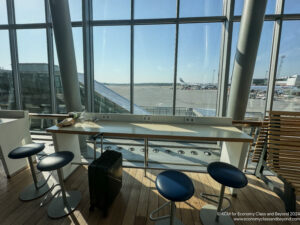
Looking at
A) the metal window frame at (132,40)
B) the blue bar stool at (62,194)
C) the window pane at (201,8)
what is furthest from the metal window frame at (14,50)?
the window pane at (201,8)

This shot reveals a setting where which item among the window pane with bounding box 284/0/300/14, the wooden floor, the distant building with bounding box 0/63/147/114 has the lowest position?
the wooden floor

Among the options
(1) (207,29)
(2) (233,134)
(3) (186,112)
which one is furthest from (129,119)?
Result: (1) (207,29)

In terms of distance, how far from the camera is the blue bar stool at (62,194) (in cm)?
147

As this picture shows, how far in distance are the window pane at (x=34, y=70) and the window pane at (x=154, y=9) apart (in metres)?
2.42

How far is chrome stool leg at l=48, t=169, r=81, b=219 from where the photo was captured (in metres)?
1.62

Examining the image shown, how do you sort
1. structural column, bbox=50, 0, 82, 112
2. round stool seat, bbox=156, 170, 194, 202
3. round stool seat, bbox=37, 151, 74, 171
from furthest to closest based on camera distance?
structural column, bbox=50, 0, 82, 112
round stool seat, bbox=37, 151, 74, 171
round stool seat, bbox=156, 170, 194, 202

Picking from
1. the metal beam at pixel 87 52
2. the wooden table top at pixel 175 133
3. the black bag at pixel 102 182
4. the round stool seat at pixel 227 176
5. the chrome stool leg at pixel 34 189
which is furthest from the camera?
→ the metal beam at pixel 87 52

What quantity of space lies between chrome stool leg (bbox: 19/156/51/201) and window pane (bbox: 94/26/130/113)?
2202 mm

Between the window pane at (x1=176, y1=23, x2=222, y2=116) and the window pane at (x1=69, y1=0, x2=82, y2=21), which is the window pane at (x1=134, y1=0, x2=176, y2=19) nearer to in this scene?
the window pane at (x1=176, y1=23, x2=222, y2=116)

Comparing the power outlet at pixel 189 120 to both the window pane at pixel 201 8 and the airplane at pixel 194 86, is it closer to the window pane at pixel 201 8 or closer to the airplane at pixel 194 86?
the airplane at pixel 194 86

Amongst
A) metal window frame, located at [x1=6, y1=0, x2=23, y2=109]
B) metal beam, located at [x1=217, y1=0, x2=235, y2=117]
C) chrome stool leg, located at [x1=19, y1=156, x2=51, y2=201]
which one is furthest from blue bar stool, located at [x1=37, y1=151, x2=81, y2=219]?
metal window frame, located at [x1=6, y1=0, x2=23, y2=109]

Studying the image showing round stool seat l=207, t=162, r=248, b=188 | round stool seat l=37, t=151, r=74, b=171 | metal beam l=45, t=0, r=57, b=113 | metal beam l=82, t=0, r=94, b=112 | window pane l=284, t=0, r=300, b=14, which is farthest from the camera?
metal beam l=45, t=0, r=57, b=113

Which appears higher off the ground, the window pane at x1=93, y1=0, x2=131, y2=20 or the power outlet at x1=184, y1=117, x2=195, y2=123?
the window pane at x1=93, y1=0, x2=131, y2=20

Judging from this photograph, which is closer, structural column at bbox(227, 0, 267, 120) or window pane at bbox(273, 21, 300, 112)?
structural column at bbox(227, 0, 267, 120)
